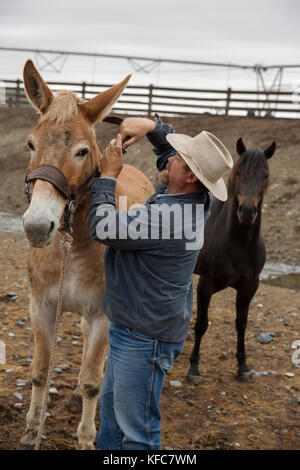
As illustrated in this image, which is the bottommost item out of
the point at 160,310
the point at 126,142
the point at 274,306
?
the point at 274,306

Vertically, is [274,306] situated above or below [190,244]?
below

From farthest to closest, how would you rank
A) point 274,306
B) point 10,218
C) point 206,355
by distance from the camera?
point 10,218, point 274,306, point 206,355

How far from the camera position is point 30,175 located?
2473 millimetres

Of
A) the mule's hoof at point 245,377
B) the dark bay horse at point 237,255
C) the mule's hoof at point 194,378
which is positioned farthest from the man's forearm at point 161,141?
the mule's hoof at point 245,377

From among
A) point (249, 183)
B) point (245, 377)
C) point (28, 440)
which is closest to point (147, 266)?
point (28, 440)

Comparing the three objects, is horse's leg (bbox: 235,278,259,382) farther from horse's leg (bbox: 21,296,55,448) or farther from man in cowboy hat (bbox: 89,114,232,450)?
man in cowboy hat (bbox: 89,114,232,450)

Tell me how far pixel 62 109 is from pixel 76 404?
260cm

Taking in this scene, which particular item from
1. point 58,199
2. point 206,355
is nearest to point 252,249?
point 206,355

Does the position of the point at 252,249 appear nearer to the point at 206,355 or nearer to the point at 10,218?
the point at 206,355

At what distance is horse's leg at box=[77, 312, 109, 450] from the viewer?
10.9ft

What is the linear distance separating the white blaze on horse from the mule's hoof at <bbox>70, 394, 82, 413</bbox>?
0.56 m

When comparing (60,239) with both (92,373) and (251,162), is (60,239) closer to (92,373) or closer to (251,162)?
(92,373)

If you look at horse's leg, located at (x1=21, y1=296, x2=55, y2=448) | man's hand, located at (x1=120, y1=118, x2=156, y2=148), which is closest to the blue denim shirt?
man's hand, located at (x1=120, y1=118, x2=156, y2=148)

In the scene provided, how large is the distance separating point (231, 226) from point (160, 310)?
8.89 ft
